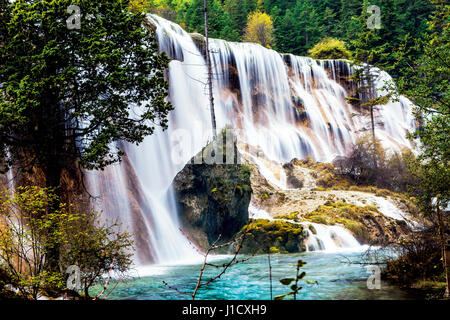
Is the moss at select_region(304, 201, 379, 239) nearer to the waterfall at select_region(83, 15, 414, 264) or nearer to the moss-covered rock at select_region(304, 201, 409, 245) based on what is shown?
the moss-covered rock at select_region(304, 201, 409, 245)

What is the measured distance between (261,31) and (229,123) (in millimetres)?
22852

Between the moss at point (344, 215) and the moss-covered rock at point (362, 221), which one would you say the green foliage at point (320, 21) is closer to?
the moss at point (344, 215)

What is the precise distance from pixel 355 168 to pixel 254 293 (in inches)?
820

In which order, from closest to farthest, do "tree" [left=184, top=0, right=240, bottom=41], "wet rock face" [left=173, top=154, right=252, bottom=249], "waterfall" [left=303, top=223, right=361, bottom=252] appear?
"wet rock face" [left=173, top=154, right=252, bottom=249]
"waterfall" [left=303, top=223, right=361, bottom=252]
"tree" [left=184, top=0, right=240, bottom=41]

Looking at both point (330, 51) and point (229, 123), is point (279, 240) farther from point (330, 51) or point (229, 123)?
point (330, 51)

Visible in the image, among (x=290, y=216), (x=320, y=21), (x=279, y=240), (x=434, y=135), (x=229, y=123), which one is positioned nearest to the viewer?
(x=434, y=135)

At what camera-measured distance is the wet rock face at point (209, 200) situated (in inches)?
606

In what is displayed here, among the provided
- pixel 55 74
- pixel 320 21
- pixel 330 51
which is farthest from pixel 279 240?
pixel 320 21

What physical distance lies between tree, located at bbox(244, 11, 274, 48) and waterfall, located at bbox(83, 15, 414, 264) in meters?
10.6

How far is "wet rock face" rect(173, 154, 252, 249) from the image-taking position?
15.4 m

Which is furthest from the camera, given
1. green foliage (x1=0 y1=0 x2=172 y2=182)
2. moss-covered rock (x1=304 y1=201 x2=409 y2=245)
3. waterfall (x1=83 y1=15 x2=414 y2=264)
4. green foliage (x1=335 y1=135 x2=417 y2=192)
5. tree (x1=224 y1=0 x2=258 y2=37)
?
tree (x1=224 y1=0 x2=258 y2=37)

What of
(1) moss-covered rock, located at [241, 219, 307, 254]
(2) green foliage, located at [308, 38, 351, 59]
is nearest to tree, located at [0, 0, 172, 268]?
(1) moss-covered rock, located at [241, 219, 307, 254]

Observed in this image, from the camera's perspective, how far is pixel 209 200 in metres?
15.6
